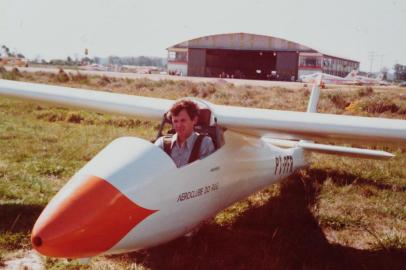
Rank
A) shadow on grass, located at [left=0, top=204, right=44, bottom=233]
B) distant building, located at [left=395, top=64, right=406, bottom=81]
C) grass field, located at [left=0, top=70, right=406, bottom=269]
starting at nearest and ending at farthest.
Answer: grass field, located at [left=0, top=70, right=406, bottom=269]
shadow on grass, located at [left=0, top=204, right=44, bottom=233]
distant building, located at [left=395, top=64, right=406, bottom=81]

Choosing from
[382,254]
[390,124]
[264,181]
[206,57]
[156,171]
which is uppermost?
[206,57]

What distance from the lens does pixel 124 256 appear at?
4.70m

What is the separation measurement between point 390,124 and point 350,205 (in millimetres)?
2406

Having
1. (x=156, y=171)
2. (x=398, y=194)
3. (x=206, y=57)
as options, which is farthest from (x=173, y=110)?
(x=206, y=57)

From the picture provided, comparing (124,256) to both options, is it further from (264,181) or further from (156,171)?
(264,181)

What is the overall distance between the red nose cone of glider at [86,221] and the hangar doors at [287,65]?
52.0 metres

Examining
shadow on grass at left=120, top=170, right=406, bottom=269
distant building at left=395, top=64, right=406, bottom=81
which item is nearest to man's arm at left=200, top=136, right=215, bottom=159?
shadow on grass at left=120, top=170, right=406, bottom=269

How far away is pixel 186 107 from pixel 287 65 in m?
51.8

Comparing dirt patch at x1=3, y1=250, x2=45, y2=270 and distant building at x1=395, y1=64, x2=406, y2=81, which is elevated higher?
distant building at x1=395, y1=64, x2=406, y2=81

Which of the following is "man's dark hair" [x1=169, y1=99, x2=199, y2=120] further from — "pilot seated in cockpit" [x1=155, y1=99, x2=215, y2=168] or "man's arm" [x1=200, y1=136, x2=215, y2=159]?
"man's arm" [x1=200, y1=136, x2=215, y2=159]

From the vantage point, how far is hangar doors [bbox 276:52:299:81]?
5391 cm

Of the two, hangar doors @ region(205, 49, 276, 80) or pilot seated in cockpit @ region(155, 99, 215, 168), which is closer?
pilot seated in cockpit @ region(155, 99, 215, 168)

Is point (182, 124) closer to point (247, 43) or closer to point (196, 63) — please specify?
point (247, 43)

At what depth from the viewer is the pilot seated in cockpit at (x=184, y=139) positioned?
14.8ft
